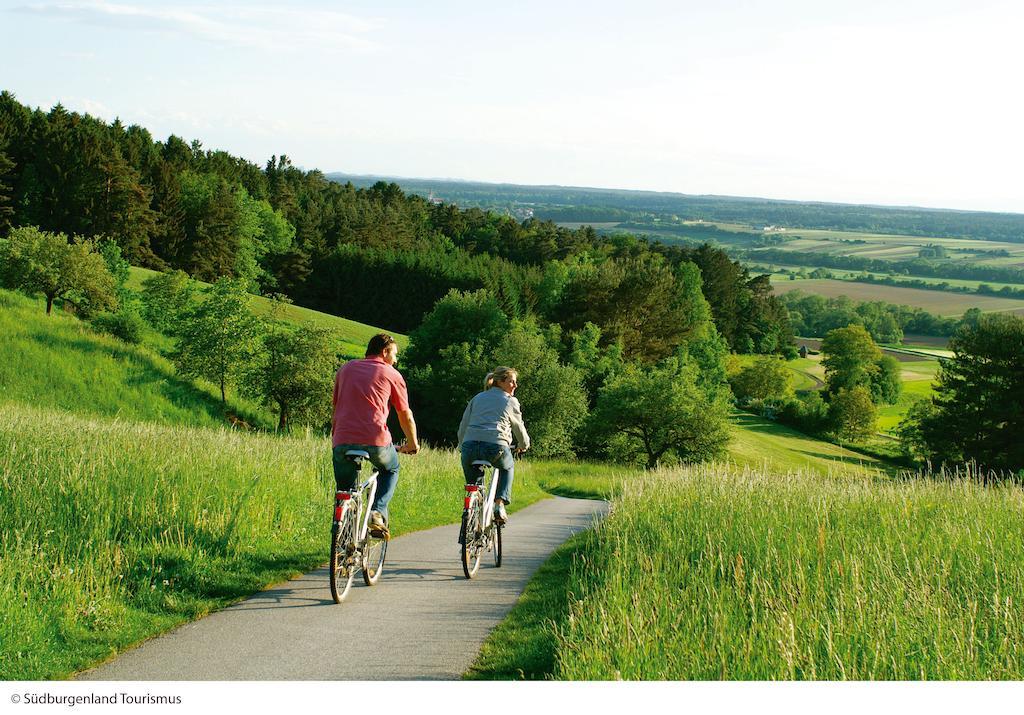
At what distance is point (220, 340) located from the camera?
4178 cm

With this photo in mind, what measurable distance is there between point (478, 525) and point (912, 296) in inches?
5184

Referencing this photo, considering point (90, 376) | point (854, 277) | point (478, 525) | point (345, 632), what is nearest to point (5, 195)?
point (90, 376)

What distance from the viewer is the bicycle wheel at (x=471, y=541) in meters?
9.10

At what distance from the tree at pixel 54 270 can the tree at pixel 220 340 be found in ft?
22.7

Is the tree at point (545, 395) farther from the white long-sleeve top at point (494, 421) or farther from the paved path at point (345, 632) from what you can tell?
the paved path at point (345, 632)

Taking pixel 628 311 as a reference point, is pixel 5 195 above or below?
above

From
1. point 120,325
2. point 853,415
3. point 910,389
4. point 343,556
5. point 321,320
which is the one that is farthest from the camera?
point 910,389

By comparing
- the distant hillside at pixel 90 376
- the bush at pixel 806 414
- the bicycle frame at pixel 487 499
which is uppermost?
the bicycle frame at pixel 487 499

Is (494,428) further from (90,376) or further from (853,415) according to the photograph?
(853,415)

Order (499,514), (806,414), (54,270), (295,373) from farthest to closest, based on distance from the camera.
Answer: (806,414)
(54,270)
(295,373)
(499,514)

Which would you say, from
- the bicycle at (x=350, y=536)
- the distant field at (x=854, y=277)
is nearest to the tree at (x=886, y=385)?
the distant field at (x=854, y=277)

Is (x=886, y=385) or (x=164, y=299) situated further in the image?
(x=886, y=385)

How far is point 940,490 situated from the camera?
11578 millimetres

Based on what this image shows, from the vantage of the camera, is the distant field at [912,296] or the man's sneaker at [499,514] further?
the distant field at [912,296]
